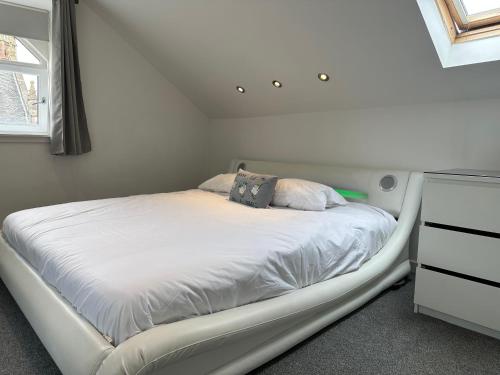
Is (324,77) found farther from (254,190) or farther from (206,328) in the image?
(206,328)

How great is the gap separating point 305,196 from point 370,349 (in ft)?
3.55

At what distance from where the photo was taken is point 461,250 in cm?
197

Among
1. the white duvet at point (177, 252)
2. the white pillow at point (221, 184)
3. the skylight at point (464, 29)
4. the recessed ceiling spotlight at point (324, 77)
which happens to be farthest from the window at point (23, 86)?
the skylight at point (464, 29)

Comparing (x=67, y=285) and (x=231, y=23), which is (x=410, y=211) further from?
(x=67, y=285)

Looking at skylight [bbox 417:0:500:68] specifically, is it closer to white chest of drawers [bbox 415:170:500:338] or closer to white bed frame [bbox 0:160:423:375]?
white chest of drawers [bbox 415:170:500:338]

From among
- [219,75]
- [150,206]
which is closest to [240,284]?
[150,206]

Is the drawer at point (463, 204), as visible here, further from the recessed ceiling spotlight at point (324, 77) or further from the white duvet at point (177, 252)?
the recessed ceiling spotlight at point (324, 77)

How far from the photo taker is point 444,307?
2.04 meters

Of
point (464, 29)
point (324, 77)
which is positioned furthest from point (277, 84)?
point (464, 29)

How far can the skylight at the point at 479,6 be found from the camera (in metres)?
2.09

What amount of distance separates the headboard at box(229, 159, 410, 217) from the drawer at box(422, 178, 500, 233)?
0.53 meters

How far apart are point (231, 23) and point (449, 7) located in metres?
1.43

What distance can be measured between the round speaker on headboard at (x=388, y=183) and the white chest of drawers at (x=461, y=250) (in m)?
0.56

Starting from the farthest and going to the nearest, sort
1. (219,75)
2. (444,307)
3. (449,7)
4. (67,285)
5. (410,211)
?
(219,75) < (410,211) < (449,7) < (444,307) < (67,285)
